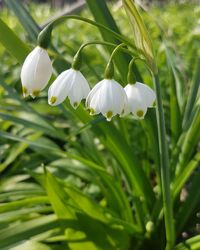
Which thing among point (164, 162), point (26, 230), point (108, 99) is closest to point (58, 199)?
point (26, 230)

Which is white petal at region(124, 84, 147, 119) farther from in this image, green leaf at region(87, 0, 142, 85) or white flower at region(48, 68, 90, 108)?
green leaf at region(87, 0, 142, 85)

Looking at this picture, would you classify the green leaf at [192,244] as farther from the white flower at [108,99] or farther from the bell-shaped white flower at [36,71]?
the bell-shaped white flower at [36,71]

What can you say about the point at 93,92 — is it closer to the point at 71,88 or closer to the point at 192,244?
the point at 71,88

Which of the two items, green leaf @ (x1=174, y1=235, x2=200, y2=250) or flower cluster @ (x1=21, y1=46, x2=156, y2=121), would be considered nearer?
flower cluster @ (x1=21, y1=46, x2=156, y2=121)

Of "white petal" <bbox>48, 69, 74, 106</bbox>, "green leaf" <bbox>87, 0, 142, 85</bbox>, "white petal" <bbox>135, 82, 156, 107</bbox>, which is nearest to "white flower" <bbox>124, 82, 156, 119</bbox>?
"white petal" <bbox>135, 82, 156, 107</bbox>

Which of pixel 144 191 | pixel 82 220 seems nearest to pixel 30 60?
pixel 82 220

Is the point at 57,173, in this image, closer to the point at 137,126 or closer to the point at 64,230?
the point at 137,126

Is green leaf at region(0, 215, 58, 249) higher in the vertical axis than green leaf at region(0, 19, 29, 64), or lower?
lower
